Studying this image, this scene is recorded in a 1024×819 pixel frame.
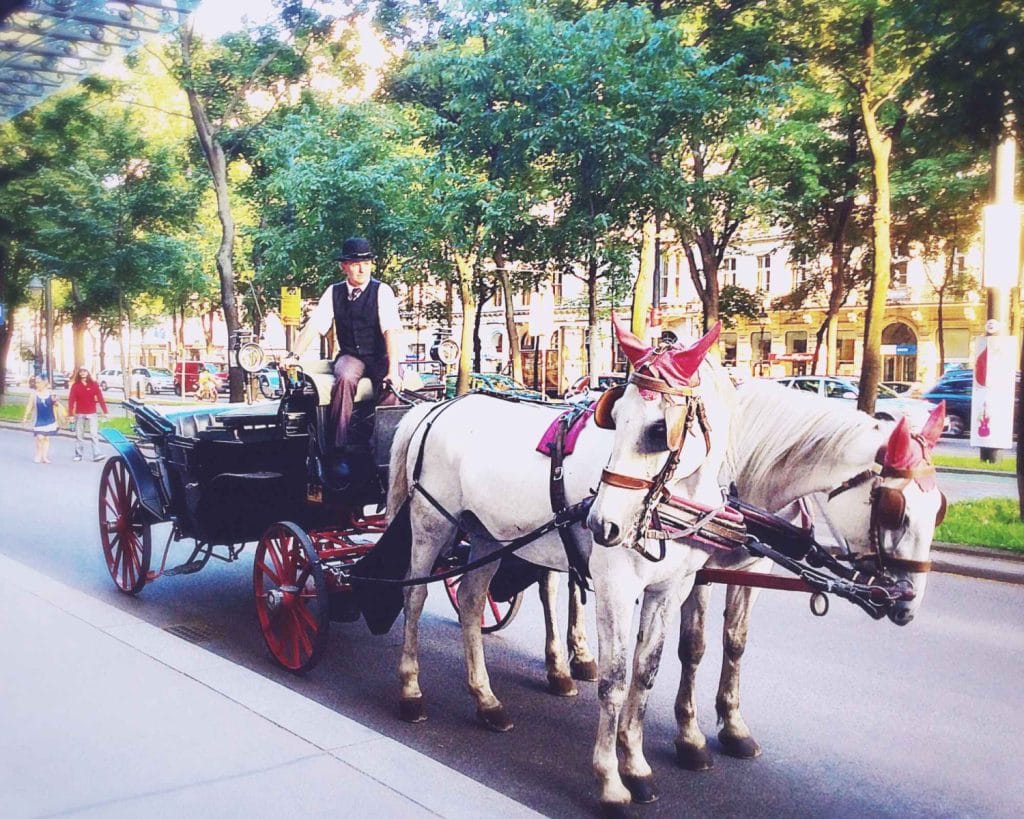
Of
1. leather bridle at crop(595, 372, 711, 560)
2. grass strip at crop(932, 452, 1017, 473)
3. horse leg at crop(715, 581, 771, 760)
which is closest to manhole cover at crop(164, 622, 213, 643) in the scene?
horse leg at crop(715, 581, 771, 760)

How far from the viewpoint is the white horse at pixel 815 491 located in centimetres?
390

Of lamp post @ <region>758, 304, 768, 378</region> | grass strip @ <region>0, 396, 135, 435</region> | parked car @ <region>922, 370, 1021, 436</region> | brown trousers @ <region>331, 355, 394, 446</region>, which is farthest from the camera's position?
lamp post @ <region>758, 304, 768, 378</region>

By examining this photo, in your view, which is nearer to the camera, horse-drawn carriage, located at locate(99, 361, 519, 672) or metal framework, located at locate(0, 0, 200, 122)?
metal framework, located at locate(0, 0, 200, 122)

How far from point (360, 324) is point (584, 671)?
8.91 feet

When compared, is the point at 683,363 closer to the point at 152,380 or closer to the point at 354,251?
the point at 354,251

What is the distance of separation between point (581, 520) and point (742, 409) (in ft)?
3.31

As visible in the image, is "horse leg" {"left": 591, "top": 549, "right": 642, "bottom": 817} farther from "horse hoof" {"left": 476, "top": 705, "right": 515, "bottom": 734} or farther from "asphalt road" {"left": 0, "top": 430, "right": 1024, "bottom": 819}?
"horse hoof" {"left": 476, "top": 705, "right": 515, "bottom": 734}

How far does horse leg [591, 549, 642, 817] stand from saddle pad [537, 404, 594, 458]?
1.99ft

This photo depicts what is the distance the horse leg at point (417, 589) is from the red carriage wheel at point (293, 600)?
0.56m

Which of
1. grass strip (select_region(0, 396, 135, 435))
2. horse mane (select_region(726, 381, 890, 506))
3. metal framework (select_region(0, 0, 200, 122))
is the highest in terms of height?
metal framework (select_region(0, 0, 200, 122))

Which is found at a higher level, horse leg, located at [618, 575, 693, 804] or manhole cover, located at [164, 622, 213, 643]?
horse leg, located at [618, 575, 693, 804]

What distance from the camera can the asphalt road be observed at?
4.37 metres

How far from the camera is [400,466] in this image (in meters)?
5.77

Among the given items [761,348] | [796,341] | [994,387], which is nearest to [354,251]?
[994,387]
